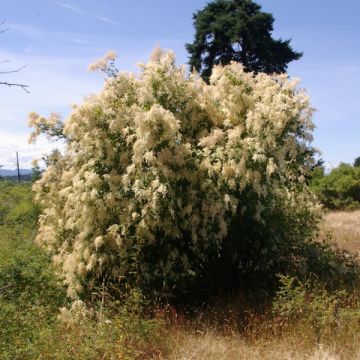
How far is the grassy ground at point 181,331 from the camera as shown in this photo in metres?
5.82

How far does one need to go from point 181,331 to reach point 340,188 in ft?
74.9

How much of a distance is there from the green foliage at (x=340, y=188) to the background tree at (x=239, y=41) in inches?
297

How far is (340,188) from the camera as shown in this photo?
27500 millimetres

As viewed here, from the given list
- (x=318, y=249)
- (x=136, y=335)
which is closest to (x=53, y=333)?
(x=136, y=335)

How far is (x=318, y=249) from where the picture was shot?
9938 mm

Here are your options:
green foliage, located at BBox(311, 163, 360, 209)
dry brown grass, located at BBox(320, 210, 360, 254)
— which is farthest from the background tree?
dry brown grass, located at BBox(320, 210, 360, 254)

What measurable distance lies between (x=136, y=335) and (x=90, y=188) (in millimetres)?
2753

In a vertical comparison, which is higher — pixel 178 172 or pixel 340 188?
pixel 178 172

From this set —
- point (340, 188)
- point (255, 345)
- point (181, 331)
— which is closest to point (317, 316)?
point (255, 345)

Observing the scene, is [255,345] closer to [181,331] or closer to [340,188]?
[181,331]

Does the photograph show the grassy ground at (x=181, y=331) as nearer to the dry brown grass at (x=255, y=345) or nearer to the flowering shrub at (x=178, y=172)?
the dry brown grass at (x=255, y=345)

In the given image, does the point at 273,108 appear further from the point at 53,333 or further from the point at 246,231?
the point at 53,333

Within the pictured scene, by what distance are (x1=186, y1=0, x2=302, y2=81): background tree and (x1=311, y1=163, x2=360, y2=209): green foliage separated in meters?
7.54

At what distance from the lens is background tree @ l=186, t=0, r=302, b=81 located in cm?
2877
